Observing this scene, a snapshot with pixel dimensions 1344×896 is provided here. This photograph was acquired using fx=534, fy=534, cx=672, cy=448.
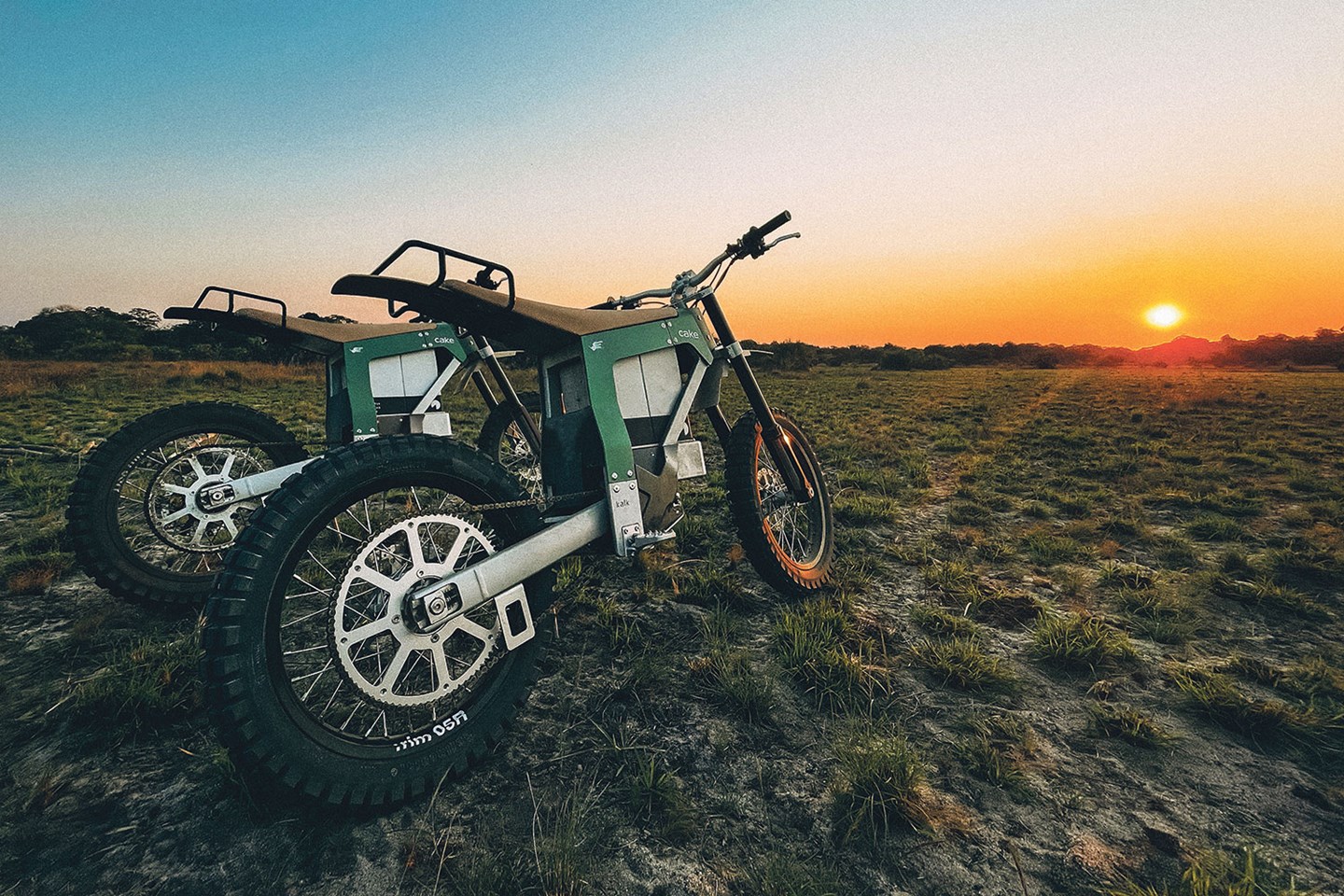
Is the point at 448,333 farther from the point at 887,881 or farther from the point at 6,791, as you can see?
the point at 887,881

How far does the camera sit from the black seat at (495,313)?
79.9 inches

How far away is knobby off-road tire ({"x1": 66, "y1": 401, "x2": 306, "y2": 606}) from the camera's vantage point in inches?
112

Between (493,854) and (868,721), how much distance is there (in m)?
1.42

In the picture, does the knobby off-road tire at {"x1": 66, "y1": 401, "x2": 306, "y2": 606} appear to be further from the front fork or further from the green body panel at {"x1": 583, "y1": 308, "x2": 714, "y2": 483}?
the front fork

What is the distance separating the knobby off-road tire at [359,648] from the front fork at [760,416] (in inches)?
69.3

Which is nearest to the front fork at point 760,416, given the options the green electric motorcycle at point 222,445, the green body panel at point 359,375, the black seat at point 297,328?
the green electric motorcycle at point 222,445

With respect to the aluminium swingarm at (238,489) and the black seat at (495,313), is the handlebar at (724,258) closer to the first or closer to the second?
the black seat at (495,313)

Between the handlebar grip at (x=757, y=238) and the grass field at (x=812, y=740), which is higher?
the handlebar grip at (x=757, y=238)

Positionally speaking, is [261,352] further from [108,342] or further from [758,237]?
[758,237]

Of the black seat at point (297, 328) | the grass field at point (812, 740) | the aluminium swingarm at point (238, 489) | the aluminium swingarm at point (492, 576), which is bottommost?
the grass field at point (812, 740)

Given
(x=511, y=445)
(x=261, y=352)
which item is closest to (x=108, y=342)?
(x=261, y=352)

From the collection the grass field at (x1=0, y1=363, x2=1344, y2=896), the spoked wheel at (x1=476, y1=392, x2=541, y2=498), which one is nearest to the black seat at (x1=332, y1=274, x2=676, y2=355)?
the grass field at (x1=0, y1=363, x2=1344, y2=896)

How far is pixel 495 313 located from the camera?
7.29 feet

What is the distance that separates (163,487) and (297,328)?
129 centimetres
